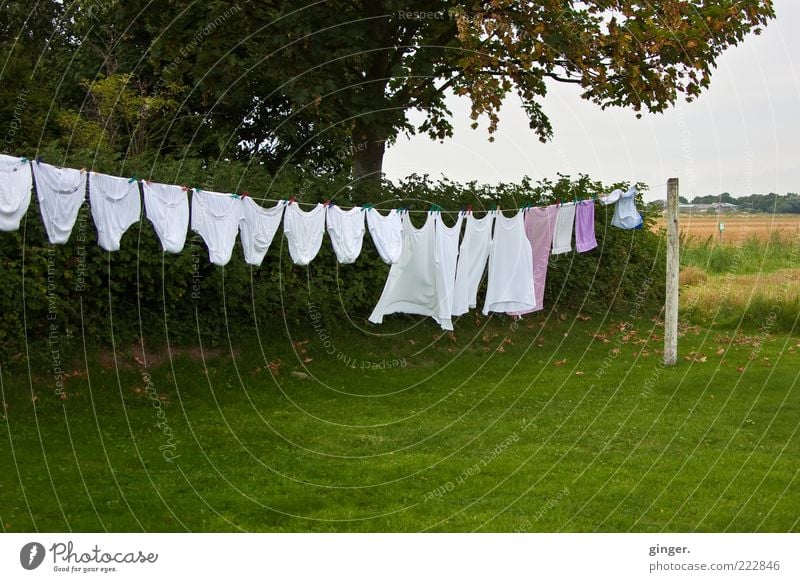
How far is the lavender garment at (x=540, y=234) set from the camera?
16938mm

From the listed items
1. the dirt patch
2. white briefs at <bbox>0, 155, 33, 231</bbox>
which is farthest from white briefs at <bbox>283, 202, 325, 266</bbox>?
white briefs at <bbox>0, 155, 33, 231</bbox>

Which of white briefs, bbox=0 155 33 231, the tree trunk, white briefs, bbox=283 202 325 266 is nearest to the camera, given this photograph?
white briefs, bbox=0 155 33 231

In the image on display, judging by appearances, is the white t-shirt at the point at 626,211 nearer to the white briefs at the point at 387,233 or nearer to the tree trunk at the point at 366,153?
the white briefs at the point at 387,233

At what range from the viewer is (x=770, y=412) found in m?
14.5

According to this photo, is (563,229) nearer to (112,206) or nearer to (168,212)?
(168,212)

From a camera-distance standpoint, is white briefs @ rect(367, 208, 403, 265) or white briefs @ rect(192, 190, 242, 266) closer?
white briefs @ rect(192, 190, 242, 266)

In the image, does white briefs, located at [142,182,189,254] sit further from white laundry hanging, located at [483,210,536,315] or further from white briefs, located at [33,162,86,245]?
white laundry hanging, located at [483,210,536,315]

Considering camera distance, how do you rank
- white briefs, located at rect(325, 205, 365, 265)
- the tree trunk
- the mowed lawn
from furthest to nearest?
the tree trunk < white briefs, located at rect(325, 205, 365, 265) < the mowed lawn

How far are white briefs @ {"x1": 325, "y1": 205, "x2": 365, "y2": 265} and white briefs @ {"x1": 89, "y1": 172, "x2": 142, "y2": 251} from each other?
328cm

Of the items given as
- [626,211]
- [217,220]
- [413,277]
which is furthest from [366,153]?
[217,220]

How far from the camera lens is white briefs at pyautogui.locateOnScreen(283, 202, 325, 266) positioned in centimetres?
1460

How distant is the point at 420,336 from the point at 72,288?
23.9 feet

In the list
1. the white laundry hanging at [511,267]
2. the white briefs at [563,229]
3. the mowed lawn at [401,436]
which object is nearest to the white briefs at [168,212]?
the mowed lawn at [401,436]

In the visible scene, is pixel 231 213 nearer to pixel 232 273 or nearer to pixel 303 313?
pixel 232 273
